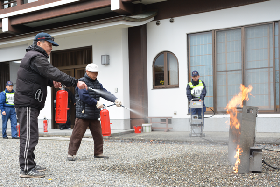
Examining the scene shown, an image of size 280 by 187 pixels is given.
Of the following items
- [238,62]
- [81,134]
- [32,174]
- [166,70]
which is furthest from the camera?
[166,70]

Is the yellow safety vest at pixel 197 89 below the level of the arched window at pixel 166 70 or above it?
below

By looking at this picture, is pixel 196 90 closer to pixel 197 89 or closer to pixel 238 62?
pixel 197 89

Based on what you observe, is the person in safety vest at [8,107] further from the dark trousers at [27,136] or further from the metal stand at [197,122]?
the dark trousers at [27,136]

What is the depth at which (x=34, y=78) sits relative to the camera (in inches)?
183

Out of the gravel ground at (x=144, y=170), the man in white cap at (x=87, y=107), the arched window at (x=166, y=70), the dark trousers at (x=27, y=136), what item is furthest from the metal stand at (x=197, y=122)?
the dark trousers at (x=27, y=136)

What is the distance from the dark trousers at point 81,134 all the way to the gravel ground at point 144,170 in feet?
0.85

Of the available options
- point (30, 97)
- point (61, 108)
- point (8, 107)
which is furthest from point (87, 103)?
point (8, 107)

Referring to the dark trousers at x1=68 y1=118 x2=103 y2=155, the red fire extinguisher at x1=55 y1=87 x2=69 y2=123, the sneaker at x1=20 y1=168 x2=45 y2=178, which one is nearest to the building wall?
the dark trousers at x1=68 y1=118 x2=103 y2=155

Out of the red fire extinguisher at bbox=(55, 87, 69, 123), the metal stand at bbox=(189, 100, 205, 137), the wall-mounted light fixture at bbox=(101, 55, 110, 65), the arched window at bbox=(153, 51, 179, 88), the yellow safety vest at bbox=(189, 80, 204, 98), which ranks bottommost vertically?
the metal stand at bbox=(189, 100, 205, 137)

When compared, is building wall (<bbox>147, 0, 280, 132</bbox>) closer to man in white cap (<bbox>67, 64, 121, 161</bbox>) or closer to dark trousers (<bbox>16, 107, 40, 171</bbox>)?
man in white cap (<bbox>67, 64, 121, 161</bbox>)

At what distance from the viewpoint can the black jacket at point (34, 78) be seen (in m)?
4.59

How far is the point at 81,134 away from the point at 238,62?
257 inches

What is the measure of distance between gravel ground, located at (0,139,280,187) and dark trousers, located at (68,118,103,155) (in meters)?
0.26

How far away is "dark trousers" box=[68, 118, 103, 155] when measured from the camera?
6.00 m
